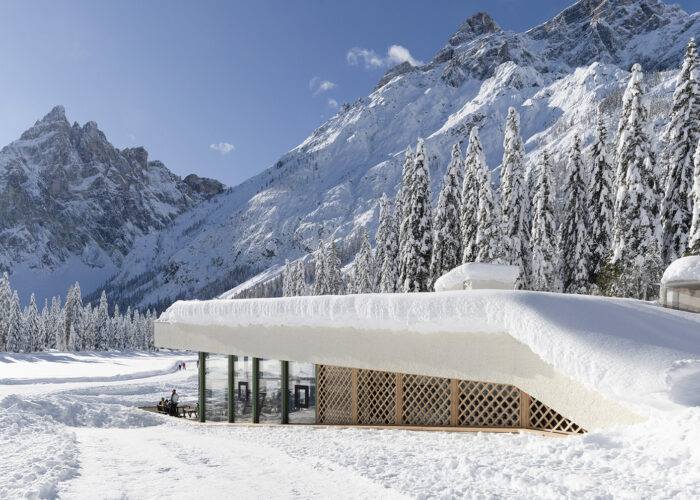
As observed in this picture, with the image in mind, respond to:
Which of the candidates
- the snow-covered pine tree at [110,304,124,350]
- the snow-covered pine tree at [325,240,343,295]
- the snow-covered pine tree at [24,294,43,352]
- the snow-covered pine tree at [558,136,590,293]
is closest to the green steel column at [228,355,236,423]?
the snow-covered pine tree at [558,136,590,293]

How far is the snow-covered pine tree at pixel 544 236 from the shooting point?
96.4 ft

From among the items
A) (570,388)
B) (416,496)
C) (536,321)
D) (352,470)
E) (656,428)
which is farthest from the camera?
(536,321)

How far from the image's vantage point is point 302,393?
1440 cm

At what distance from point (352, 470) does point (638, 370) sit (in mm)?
4602

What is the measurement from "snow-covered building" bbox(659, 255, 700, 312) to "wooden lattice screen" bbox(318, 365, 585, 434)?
3989 mm

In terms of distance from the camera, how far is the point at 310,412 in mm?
14164

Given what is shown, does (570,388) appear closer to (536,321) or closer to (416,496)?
(536,321)

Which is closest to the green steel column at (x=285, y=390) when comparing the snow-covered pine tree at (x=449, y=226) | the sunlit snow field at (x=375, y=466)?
the sunlit snow field at (x=375, y=466)

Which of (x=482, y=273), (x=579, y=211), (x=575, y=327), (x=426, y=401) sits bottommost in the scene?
(x=426, y=401)

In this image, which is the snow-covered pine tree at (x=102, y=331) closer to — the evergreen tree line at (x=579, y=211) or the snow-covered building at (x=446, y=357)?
the evergreen tree line at (x=579, y=211)

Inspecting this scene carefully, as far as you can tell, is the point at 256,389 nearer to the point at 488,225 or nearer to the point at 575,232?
the point at 488,225

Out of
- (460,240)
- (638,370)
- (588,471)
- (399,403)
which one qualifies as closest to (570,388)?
(638,370)

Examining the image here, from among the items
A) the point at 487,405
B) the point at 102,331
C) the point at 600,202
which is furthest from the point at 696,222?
the point at 102,331

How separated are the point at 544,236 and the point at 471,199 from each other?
516 centimetres
